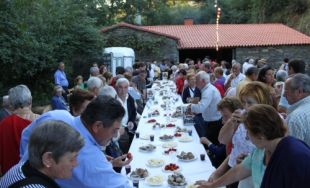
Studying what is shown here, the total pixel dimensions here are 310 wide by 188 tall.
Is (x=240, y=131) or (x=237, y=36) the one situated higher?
(x=237, y=36)

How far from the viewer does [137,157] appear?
15.1ft

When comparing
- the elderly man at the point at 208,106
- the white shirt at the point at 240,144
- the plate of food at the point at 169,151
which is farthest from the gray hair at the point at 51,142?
the elderly man at the point at 208,106

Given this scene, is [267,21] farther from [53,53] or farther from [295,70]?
[295,70]

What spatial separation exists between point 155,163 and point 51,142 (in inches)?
99.4

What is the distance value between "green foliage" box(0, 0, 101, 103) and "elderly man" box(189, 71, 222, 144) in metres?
8.91

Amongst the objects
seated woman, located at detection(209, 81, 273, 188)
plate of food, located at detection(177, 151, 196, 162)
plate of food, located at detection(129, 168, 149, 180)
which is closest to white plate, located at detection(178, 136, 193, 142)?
plate of food, located at detection(177, 151, 196, 162)

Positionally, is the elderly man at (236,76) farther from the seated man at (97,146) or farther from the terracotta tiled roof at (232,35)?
the terracotta tiled roof at (232,35)

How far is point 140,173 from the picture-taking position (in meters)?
3.86

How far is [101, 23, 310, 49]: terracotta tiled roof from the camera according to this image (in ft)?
74.9

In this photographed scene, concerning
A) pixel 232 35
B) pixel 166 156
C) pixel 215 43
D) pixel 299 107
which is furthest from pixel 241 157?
pixel 232 35

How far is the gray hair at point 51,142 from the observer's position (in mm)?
1856

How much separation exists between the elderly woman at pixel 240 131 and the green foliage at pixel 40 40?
10839mm

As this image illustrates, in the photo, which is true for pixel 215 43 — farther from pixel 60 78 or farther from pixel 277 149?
pixel 277 149

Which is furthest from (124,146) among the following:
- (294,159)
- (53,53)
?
(53,53)
